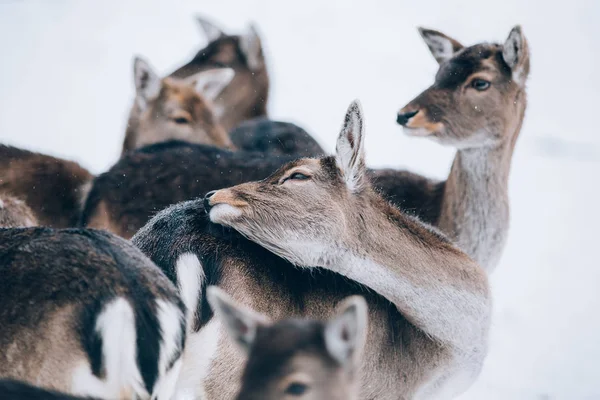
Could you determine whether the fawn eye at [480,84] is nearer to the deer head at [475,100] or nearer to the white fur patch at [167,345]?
the deer head at [475,100]

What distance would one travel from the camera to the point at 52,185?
21.6 ft

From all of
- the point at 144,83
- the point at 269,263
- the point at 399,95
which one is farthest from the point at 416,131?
the point at 399,95

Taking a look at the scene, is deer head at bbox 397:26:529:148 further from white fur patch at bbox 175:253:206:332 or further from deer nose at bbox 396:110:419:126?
white fur patch at bbox 175:253:206:332

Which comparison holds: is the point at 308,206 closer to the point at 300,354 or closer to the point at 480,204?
the point at 300,354

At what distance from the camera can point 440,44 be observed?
22.6 ft

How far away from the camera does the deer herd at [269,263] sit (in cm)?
340

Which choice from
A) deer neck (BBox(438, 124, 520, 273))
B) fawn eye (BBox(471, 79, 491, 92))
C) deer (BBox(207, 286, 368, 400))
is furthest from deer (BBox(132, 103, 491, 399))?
fawn eye (BBox(471, 79, 491, 92))

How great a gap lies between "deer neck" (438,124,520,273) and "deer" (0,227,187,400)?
117 inches

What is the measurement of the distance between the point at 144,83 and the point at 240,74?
1.89 metres

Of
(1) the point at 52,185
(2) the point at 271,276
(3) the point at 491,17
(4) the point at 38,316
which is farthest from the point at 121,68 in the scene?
(4) the point at 38,316

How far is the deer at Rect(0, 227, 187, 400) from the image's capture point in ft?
11.2

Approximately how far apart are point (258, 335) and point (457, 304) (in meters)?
1.54

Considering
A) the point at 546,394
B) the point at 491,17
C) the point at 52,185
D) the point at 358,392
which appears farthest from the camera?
the point at 491,17

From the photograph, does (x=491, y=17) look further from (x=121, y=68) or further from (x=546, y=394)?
(x=546, y=394)
